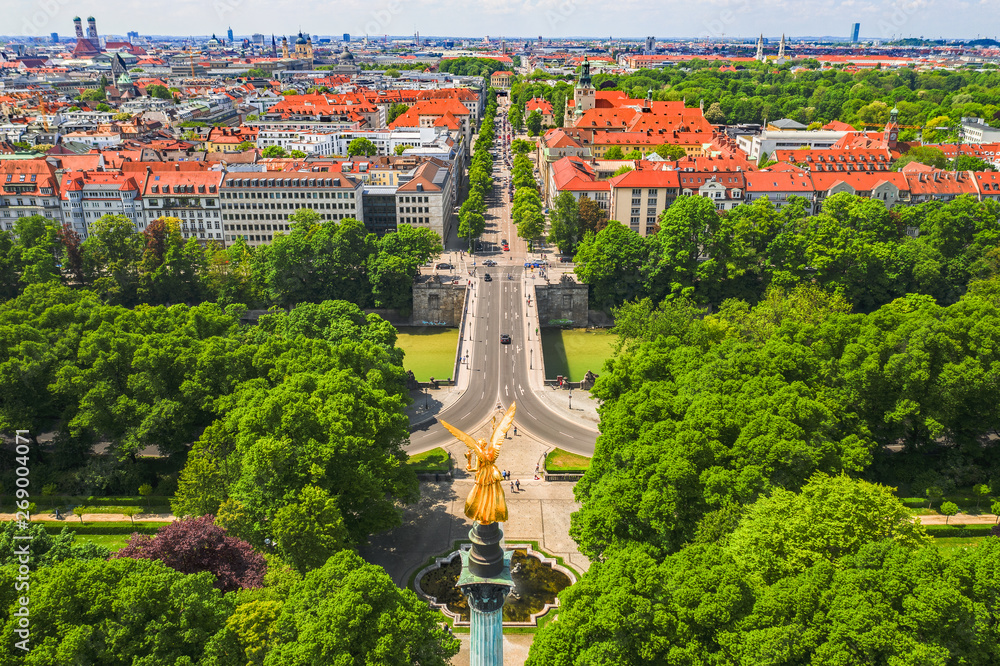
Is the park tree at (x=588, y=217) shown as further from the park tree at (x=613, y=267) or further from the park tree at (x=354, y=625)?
the park tree at (x=354, y=625)

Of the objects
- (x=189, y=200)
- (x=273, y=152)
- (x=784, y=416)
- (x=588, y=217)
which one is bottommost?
(x=784, y=416)

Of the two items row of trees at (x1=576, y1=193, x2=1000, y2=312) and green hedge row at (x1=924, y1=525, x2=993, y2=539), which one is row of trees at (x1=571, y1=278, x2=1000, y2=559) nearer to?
green hedge row at (x1=924, y1=525, x2=993, y2=539)

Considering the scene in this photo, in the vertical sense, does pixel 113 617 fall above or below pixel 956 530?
above

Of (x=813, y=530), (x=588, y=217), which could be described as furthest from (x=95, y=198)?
(x=813, y=530)

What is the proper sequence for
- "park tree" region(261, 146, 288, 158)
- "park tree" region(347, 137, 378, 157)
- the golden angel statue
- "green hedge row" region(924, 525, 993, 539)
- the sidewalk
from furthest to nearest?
"park tree" region(347, 137, 378, 157) < "park tree" region(261, 146, 288, 158) < the sidewalk < "green hedge row" region(924, 525, 993, 539) < the golden angel statue

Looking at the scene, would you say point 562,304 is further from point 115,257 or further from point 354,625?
point 354,625

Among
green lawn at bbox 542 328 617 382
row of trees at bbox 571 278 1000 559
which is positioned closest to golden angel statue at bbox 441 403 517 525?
row of trees at bbox 571 278 1000 559

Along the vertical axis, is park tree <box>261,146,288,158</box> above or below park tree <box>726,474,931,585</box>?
above
